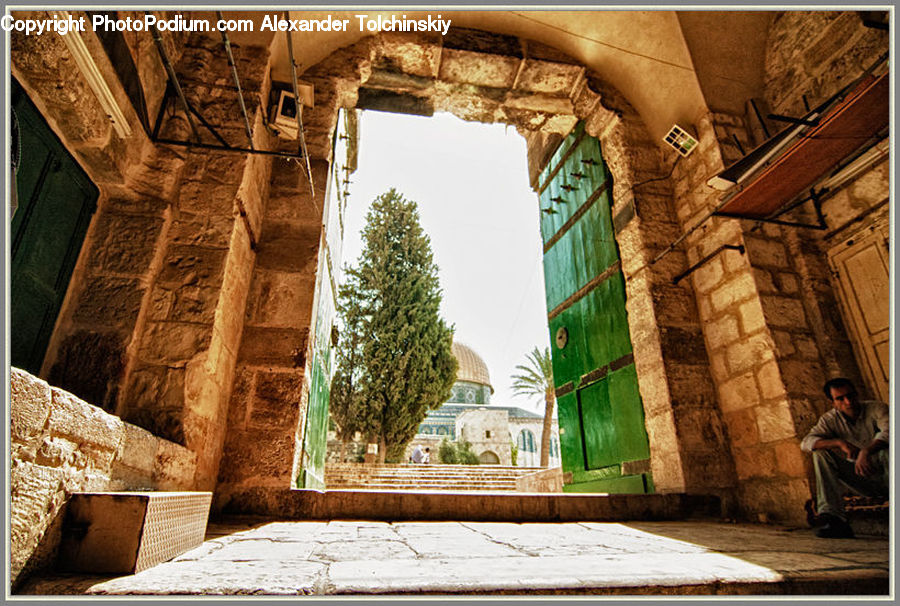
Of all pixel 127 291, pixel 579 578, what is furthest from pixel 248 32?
pixel 579 578

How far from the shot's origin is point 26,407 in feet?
4.15

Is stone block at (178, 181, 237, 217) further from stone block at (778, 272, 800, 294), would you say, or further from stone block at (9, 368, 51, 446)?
stone block at (778, 272, 800, 294)

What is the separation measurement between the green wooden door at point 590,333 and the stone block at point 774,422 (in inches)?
33.4

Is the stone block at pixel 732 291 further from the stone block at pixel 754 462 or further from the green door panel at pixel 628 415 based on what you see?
the stone block at pixel 754 462

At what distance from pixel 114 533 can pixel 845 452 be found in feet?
11.4

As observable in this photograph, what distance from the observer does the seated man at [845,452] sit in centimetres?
241

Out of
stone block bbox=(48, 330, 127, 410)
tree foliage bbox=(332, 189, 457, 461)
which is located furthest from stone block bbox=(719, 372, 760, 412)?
tree foliage bbox=(332, 189, 457, 461)

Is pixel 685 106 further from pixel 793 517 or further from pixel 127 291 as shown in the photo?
pixel 127 291

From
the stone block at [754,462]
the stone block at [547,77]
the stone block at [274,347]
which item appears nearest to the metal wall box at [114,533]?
the stone block at [274,347]

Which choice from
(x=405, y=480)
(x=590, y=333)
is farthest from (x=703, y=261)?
(x=405, y=480)

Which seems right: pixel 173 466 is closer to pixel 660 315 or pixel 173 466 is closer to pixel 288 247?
pixel 288 247

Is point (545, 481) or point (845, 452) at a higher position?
point (845, 452)

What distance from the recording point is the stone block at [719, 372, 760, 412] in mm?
3394

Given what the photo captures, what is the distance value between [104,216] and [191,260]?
0.59 meters
